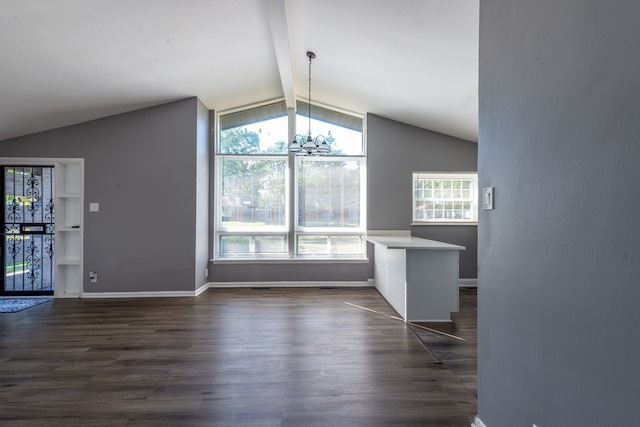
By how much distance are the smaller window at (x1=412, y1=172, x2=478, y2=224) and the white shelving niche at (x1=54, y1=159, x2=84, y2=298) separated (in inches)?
209

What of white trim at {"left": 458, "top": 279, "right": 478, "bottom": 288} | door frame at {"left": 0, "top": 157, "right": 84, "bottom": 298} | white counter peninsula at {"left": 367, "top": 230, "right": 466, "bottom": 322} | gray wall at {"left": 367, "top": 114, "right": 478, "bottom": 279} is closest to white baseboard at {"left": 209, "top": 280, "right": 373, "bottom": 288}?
gray wall at {"left": 367, "top": 114, "right": 478, "bottom": 279}

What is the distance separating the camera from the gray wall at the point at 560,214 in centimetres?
95

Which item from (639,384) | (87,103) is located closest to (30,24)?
(87,103)

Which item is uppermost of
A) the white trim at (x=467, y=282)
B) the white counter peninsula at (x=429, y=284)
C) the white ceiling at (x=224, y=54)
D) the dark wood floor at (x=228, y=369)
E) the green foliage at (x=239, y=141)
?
the white ceiling at (x=224, y=54)

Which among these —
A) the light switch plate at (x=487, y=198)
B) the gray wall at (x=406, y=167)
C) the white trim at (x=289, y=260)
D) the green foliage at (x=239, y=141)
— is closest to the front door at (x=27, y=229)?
the white trim at (x=289, y=260)

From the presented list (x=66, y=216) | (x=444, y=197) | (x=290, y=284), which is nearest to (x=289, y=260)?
(x=290, y=284)

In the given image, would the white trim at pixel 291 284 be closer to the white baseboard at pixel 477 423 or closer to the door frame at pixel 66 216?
the door frame at pixel 66 216

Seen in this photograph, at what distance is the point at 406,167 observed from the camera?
567 centimetres

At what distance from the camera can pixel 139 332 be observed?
3414mm

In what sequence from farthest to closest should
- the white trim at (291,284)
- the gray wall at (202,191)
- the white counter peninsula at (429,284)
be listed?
1. the white trim at (291,284)
2. the gray wall at (202,191)
3. the white counter peninsula at (429,284)

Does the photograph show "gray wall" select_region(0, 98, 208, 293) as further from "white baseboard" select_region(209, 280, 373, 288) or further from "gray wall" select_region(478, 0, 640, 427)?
"gray wall" select_region(478, 0, 640, 427)

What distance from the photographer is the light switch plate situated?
5.59ft

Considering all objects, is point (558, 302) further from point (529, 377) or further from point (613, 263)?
point (529, 377)

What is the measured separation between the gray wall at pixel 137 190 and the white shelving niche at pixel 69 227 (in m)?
0.12
